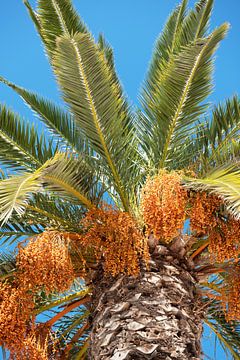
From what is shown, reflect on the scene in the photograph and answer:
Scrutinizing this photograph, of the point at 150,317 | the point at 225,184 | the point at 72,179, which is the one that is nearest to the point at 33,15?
the point at 72,179

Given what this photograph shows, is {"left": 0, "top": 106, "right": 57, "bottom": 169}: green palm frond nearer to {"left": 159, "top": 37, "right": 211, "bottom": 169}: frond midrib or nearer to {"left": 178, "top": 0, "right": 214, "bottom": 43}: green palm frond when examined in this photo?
{"left": 159, "top": 37, "right": 211, "bottom": 169}: frond midrib

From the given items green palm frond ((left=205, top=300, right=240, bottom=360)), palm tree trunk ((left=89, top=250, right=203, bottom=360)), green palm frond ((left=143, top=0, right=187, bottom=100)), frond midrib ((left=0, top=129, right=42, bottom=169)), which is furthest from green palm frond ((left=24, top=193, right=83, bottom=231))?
green palm frond ((left=205, top=300, right=240, bottom=360))

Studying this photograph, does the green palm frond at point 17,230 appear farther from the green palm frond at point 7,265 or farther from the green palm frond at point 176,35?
the green palm frond at point 176,35

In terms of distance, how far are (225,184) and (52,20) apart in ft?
13.4

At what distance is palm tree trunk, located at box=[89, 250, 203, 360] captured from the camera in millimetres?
7871

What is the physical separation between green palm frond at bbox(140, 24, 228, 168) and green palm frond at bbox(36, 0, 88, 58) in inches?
77.2

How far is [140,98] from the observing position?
32.4 feet

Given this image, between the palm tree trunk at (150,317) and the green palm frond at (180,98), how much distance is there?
148 centimetres

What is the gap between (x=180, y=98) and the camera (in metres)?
8.77

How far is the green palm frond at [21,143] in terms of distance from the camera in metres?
9.15

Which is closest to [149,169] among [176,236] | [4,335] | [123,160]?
[123,160]

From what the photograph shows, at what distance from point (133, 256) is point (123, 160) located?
4.21 feet

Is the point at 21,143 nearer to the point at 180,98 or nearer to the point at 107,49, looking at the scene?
the point at 180,98

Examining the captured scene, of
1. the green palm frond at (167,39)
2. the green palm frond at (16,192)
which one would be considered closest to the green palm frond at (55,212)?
the green palm frond at (16,192)
